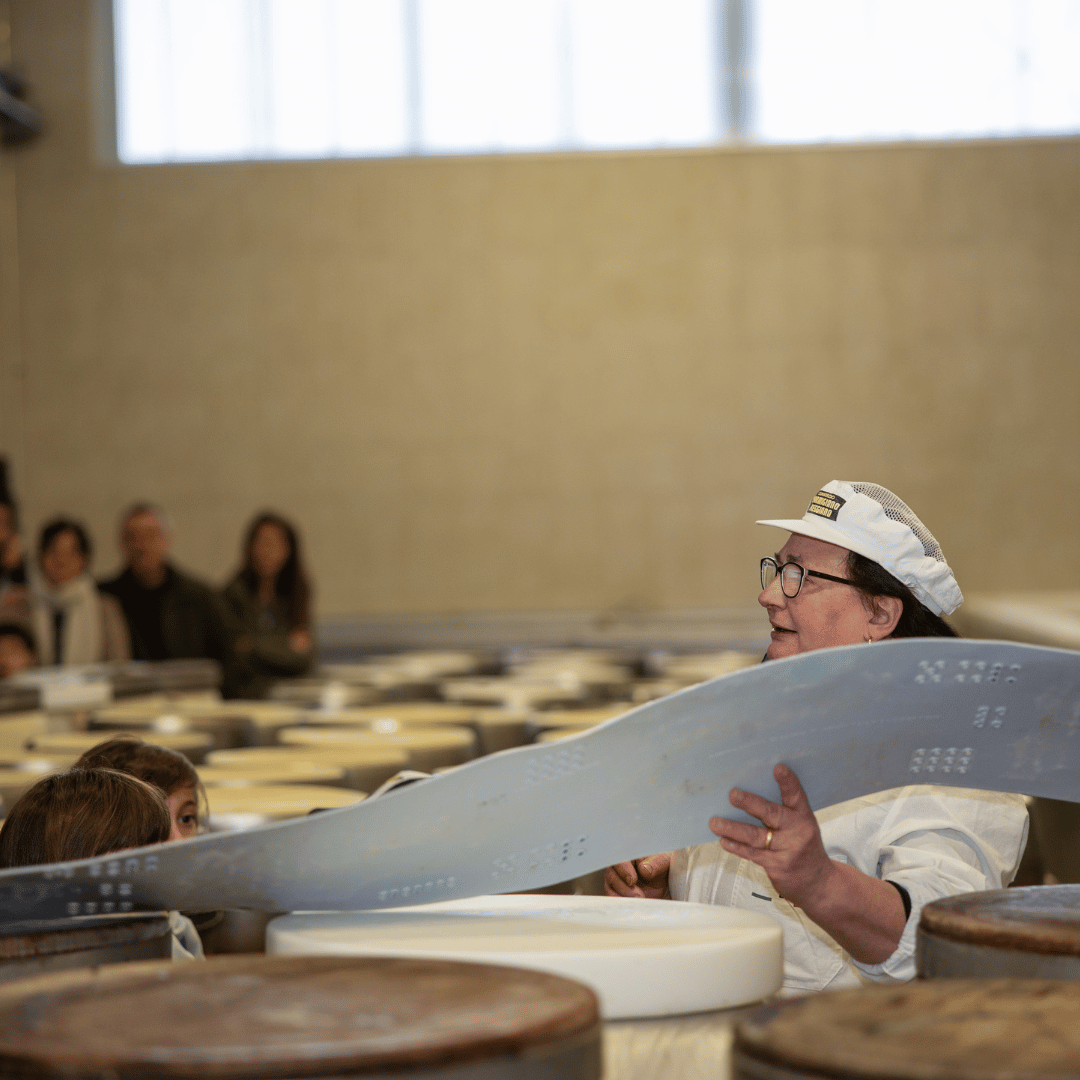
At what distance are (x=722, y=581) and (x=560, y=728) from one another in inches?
377

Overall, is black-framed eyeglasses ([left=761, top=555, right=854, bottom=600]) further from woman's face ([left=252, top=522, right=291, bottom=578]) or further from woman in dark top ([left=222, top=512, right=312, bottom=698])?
woman's face ([left=252, top=522, right=291, bottom=578])

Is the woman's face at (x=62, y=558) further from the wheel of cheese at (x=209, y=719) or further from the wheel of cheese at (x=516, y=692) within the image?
the wheel of cheese at (x=516, y=692)

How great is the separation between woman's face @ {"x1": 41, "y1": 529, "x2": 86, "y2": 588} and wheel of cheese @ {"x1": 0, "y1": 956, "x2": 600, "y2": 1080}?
276 inches

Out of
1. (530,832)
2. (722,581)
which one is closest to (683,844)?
(530,832)

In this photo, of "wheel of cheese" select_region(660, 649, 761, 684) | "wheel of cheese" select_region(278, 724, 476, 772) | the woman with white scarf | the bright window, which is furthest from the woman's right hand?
the bright window

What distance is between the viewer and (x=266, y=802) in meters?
2.94

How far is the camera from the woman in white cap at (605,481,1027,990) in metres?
1.64

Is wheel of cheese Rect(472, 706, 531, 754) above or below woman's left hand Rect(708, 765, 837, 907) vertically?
below

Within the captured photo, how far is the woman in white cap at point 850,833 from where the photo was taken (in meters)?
1.64

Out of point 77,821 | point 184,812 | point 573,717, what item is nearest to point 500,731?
point 573,717

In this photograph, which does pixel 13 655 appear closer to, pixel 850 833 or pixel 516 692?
pixel 516 692

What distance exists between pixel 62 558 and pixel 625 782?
22.9 ft

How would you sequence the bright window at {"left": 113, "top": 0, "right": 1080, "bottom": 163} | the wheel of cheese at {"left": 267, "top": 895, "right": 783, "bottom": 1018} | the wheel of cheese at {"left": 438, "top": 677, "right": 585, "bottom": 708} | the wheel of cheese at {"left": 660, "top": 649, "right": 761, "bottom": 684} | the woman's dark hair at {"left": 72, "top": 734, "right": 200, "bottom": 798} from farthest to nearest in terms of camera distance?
the bright window at {"left": 113, "top": 0, "right": 1080, "bottom": 163}, the wheel of cheese at {"left": 660, "top": 649, "right": 761, "bottom": 684}, the wheel of cheese at {"left": 438, "top": 677, "right": 585, "bottom": 708}, the woman's dark hair at {"left": 72, "top": 734, "right": 200, "bottom": 798}, the wheel of cheese at {"left": 267, "top": 895, "right": 783, "bottom": 1018}

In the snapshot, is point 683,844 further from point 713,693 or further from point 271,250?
point 271,250
